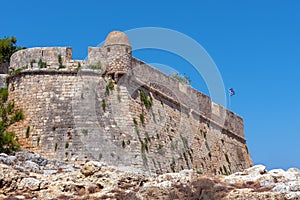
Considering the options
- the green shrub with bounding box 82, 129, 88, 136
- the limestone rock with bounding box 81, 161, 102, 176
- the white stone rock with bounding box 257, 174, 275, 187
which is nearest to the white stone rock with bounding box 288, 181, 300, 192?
the white stone rock with bounding box 257, 174, 275, 187

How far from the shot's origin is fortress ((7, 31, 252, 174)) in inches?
748

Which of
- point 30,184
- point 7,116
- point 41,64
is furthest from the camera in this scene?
point 41,64

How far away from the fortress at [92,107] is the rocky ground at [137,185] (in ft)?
17.5

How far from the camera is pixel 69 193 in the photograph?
12.1m

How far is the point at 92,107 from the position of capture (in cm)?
1958

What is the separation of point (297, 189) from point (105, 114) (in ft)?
33.2

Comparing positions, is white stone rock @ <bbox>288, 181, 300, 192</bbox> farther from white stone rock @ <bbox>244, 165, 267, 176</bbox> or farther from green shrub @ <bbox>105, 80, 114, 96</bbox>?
green shrub @ <bbox>105, 80, 114, 96</bbox>

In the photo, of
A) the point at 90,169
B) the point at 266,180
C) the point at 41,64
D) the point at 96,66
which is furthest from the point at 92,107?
the point at 266,180

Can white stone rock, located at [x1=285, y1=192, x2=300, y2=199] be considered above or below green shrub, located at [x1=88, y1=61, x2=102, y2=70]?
below

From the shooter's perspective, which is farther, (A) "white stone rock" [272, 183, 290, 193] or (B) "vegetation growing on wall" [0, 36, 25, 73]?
(B) "vegetation growing on wall" [0, 36, 25, 73]

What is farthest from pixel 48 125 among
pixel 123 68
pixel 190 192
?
pixel 190 192

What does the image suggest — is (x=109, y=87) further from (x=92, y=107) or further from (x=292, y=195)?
(x=292, y=195)

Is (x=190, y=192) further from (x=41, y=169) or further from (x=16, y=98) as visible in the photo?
(x=16, y=98)

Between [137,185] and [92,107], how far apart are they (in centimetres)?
715
